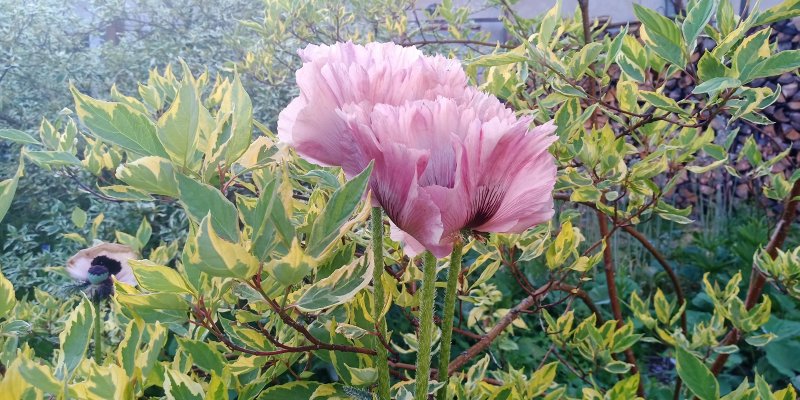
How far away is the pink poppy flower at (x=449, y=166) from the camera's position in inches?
13.9

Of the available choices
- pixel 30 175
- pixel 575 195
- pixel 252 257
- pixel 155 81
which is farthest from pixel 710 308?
pixel 30 175

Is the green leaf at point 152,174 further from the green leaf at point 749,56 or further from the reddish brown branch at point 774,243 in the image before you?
the reddish brown branch at point 774,243

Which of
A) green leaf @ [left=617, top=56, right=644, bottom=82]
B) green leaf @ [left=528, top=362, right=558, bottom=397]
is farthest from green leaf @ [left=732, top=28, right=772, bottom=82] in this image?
green leaf @ [left=528, top=362, right=558, bottom=397]

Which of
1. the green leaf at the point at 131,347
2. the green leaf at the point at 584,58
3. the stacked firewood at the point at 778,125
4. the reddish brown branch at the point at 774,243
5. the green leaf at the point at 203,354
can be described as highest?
the green leaf at the point at 584,58

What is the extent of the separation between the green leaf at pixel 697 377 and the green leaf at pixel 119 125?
0.47 metres

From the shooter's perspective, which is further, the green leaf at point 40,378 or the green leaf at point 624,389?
the green leaf at point 624,389

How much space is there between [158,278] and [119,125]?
0.35ft

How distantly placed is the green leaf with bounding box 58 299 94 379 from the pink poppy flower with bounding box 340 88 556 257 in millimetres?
238

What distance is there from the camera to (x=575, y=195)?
2.80 feet

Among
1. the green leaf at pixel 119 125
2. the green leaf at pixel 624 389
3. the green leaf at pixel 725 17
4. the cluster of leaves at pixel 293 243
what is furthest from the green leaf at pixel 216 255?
the green leaf at pixel 725 17

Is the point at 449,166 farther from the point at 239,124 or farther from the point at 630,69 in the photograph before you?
the point at 630,69

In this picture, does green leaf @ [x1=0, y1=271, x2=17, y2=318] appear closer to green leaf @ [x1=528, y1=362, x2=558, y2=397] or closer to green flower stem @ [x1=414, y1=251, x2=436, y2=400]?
green flower stem @ [x1=414, y1=251, x2=436, y2=400]

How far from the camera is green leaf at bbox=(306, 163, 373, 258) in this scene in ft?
1.14

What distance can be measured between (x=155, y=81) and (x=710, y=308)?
97.5 inches
